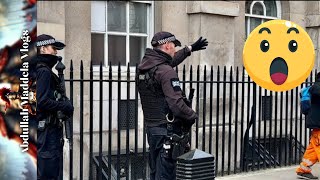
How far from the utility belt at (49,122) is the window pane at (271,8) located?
Answer: 26.2ft

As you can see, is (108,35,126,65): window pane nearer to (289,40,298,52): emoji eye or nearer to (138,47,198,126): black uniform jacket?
(289,40,298,52): emoji eye

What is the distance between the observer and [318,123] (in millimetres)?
7273

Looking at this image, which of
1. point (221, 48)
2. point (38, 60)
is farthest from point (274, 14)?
point (38, 60)

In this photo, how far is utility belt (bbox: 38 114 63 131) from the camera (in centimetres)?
477

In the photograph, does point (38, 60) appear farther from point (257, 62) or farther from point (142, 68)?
point (257, 62)

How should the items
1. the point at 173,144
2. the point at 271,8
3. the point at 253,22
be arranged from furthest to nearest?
1. the point at 271,8
2. the point at 253,22
3. the point at 173,144

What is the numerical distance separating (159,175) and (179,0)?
4.97 metres

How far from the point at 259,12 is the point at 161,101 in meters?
6.87

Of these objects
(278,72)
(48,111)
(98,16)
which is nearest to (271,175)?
(278,72)

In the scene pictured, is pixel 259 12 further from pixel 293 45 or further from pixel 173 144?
pixel 173 144

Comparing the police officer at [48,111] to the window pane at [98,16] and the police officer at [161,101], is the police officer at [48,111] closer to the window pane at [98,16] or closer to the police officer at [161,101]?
the police officer at [161,101]

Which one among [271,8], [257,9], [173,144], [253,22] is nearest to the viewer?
[173,144]

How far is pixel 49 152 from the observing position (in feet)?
15.8

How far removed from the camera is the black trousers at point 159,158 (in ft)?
17.0
